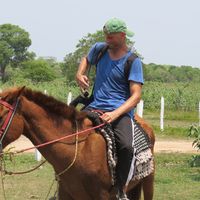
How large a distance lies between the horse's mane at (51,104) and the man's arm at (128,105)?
0.27 meters

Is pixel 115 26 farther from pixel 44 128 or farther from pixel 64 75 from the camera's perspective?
pixel 64 75

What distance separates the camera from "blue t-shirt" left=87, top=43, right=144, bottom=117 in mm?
5391

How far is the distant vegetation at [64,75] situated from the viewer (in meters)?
35.1

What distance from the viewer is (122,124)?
214 inches

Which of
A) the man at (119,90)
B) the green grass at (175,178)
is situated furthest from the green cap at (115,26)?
the green grass at (175,178)

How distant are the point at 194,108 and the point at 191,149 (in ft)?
62.6

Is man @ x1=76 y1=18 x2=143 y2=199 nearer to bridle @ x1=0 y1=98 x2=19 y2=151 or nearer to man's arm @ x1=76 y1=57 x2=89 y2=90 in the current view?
man's arm @ x1=76 y1=57 x2=89 y2=90

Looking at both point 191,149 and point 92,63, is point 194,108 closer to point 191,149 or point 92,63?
point 191,149

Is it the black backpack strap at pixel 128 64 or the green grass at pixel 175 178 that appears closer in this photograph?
the black backpack strap at pixel 128 64

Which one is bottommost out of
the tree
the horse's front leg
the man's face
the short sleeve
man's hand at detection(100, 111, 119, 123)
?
the horse's front leg

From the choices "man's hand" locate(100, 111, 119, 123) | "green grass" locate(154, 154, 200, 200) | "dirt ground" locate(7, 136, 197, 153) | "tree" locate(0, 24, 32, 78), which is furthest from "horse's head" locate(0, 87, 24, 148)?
"tree" locate(0, 24, 32, 78)

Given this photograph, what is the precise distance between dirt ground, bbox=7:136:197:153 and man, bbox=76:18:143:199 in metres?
9.52

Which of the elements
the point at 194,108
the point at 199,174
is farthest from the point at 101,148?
the point at 194,108

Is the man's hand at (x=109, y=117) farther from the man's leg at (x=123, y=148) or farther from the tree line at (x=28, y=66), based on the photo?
the tree line at (x=28, y=66)
